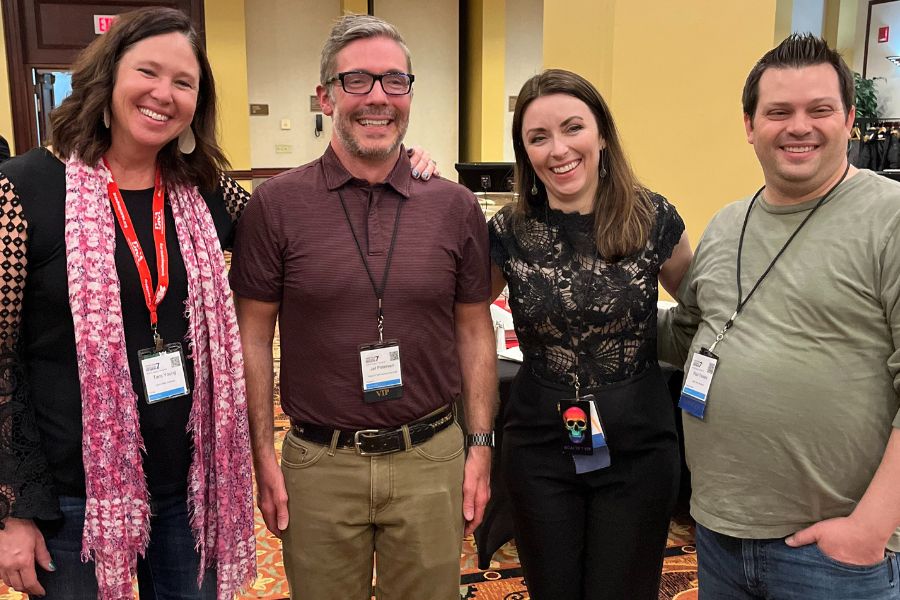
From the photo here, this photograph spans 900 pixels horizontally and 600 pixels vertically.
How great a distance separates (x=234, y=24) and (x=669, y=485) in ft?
28.5

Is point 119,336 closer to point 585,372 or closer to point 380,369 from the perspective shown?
point 380,369

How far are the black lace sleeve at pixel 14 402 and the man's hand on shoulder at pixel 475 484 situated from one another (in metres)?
0.89

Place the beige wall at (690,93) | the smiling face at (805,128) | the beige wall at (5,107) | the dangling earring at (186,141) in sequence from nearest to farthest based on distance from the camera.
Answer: the smiling face at (805,128)
the dangling earring at (186,141)
the beige wall at (690,93)
the beige wall at (5,107)

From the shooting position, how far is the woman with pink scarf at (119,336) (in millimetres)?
1438

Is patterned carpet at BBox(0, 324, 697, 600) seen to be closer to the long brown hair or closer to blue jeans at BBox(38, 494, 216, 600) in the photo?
blue jeans at BBox(38, 494, 216, 600)

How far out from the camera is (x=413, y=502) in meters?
1.70

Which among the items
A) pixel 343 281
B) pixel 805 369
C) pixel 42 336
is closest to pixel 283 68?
pixel 343 281

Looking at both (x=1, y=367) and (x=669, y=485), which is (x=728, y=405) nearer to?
(x=669, y=485)

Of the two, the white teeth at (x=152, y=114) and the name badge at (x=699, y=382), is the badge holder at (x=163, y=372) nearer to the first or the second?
the white teeth at (x=152, y=114)

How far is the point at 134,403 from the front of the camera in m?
1.52

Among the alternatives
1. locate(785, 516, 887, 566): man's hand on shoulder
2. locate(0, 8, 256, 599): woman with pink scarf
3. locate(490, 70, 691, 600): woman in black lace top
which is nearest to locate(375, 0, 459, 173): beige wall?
locate(490, 70, 691, 600): woman in black lace top

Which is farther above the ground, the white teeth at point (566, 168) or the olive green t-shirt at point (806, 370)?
the white teeth at point (566, 168)

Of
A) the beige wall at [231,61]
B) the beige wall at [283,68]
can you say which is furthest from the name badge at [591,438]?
the beige wall at [283,68]

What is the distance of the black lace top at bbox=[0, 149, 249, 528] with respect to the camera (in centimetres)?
141
